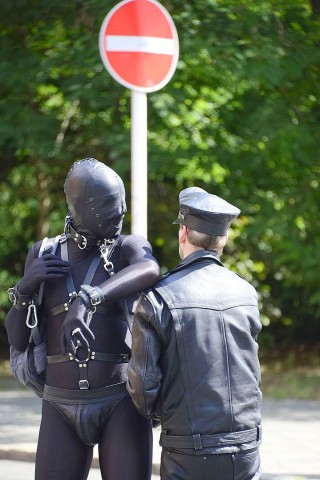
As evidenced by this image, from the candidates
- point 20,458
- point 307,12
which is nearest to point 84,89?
point 307,12

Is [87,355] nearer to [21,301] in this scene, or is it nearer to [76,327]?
[76,327]

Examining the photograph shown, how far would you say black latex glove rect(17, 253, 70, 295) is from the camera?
3656mm

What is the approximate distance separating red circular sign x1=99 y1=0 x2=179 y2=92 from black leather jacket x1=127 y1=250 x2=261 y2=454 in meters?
2.97

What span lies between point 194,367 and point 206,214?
525 millimetres

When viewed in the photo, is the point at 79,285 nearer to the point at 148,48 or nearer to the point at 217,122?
the point at 148,48

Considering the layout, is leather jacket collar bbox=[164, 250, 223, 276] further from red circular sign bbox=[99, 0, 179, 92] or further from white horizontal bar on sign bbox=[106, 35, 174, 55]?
white horizontal bar on sign bbox=[106, 35, 174, 55]

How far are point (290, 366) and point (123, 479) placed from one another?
11.1 meters

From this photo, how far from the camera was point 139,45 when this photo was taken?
6.15 meters

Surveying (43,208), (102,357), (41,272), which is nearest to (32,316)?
(41,272)

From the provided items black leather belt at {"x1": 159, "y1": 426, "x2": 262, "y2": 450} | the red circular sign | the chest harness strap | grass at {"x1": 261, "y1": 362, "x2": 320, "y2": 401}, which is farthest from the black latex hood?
grass at {"x1": 261, "y1": 362, "x2": 320, "y2": 401}

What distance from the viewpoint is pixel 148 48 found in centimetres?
616

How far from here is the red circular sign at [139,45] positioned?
6.15 metres

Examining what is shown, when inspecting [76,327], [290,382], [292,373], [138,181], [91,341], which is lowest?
[292,373]

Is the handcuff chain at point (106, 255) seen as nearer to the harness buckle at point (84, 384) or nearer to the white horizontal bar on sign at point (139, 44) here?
the harness buckle at point (84, 384)
